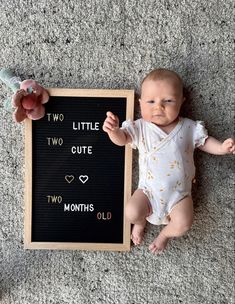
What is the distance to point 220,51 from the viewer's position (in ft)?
2.77

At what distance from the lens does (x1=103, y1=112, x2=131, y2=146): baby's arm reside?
2.56 ft

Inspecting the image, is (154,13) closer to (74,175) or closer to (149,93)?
(149,93)

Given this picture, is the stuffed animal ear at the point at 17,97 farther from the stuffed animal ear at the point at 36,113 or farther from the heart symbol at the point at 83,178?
the heart symbol at the point at 83,178

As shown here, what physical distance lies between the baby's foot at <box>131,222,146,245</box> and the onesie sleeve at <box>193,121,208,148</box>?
21 cm

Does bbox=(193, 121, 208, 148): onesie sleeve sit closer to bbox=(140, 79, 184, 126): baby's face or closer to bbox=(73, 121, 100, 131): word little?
bbox=(140, 79, 184, 126): baby's face

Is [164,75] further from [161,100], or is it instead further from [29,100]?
[29,100]

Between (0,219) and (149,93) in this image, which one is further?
(0,219)

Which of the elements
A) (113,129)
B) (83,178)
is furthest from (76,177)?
(113,129)

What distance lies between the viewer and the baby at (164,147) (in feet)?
2.55

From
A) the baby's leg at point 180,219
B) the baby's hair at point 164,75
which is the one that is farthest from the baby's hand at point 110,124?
the baby's leg at point 180,219

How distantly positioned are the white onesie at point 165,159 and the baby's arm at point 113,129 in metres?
0.02

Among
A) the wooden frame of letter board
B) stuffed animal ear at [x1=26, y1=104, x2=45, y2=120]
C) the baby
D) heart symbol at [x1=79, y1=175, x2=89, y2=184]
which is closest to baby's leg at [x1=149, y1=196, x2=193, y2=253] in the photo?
the baby

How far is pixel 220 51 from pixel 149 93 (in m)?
0.20

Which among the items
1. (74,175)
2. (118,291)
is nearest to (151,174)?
(74,175)
